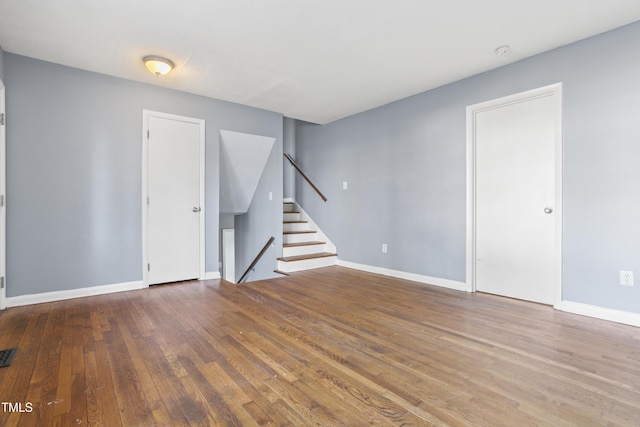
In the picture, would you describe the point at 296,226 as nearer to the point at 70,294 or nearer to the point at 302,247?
the point at 302,247

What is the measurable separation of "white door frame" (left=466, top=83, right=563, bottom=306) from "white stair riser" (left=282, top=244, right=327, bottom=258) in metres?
2.45

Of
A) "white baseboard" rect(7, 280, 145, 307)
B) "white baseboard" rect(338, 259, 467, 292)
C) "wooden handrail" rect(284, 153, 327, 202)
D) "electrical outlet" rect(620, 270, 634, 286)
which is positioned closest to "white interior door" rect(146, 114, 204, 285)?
"white baseboard" rect(7, 280, 145, 307)

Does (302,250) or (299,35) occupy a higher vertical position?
(299,35)

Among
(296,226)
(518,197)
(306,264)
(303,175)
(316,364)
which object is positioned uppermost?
(303,175)

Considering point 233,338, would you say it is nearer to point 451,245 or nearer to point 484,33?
point 451,245

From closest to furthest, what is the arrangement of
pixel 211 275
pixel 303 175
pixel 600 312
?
pixel 600 312
pixel 211 275
pixel 303 175

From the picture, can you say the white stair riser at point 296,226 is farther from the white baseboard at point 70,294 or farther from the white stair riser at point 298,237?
the white baseboard at point 70,294

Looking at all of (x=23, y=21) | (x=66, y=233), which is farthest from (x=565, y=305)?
(x=23, y=21)

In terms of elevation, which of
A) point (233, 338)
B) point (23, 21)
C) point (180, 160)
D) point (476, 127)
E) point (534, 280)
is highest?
point (23, 21)

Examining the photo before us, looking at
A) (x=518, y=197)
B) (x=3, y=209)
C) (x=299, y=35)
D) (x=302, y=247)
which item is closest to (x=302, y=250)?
(x=302, y=247)

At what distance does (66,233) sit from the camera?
3.22 meters

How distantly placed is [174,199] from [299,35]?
7.91 feet

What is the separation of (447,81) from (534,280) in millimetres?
2330

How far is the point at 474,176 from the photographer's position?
3.54m
